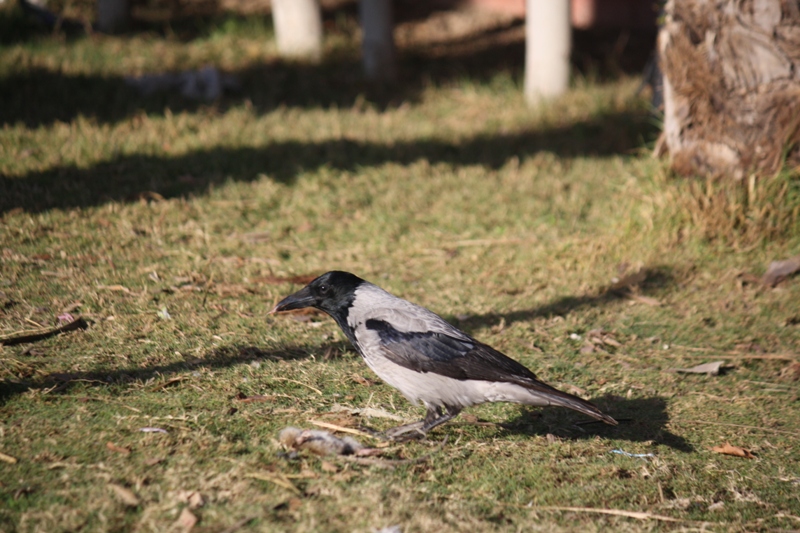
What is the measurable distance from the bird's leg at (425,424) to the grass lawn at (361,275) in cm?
10

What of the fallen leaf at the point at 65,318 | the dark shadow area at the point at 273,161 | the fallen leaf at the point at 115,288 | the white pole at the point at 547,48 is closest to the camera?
the fallen leaf at the point at 65,318

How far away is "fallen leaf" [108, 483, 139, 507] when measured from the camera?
2.93 m

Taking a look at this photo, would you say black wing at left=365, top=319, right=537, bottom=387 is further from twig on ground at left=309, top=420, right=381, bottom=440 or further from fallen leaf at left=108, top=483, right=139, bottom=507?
fallen leaf at left=108, top=483, right=139, bottom=507

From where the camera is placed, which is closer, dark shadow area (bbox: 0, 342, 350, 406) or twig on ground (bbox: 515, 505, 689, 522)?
twig on ground (bbox: 515, 505, 689, 522)

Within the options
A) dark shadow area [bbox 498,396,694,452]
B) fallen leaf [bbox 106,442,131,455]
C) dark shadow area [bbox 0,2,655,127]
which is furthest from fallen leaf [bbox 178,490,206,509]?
dark shadow area [bbox 0,2,655,127]

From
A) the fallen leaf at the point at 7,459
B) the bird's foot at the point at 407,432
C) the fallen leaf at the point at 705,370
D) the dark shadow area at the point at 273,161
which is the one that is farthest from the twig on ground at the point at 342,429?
the dark shadow area at the point at 273,161

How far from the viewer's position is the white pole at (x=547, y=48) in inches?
381

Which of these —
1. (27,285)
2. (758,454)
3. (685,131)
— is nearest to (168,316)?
(27,285)

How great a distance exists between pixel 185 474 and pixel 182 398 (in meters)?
0.77

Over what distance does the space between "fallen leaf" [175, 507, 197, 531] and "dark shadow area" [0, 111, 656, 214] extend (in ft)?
13.5

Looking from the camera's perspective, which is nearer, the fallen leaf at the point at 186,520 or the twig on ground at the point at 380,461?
the fallen leaf at the point at 186,520

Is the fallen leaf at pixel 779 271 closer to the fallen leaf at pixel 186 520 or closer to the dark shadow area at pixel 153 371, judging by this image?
the dark shadow area at pixel 153 371

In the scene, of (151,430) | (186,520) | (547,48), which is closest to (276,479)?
(186,520)

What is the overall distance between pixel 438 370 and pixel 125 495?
1513 mm
